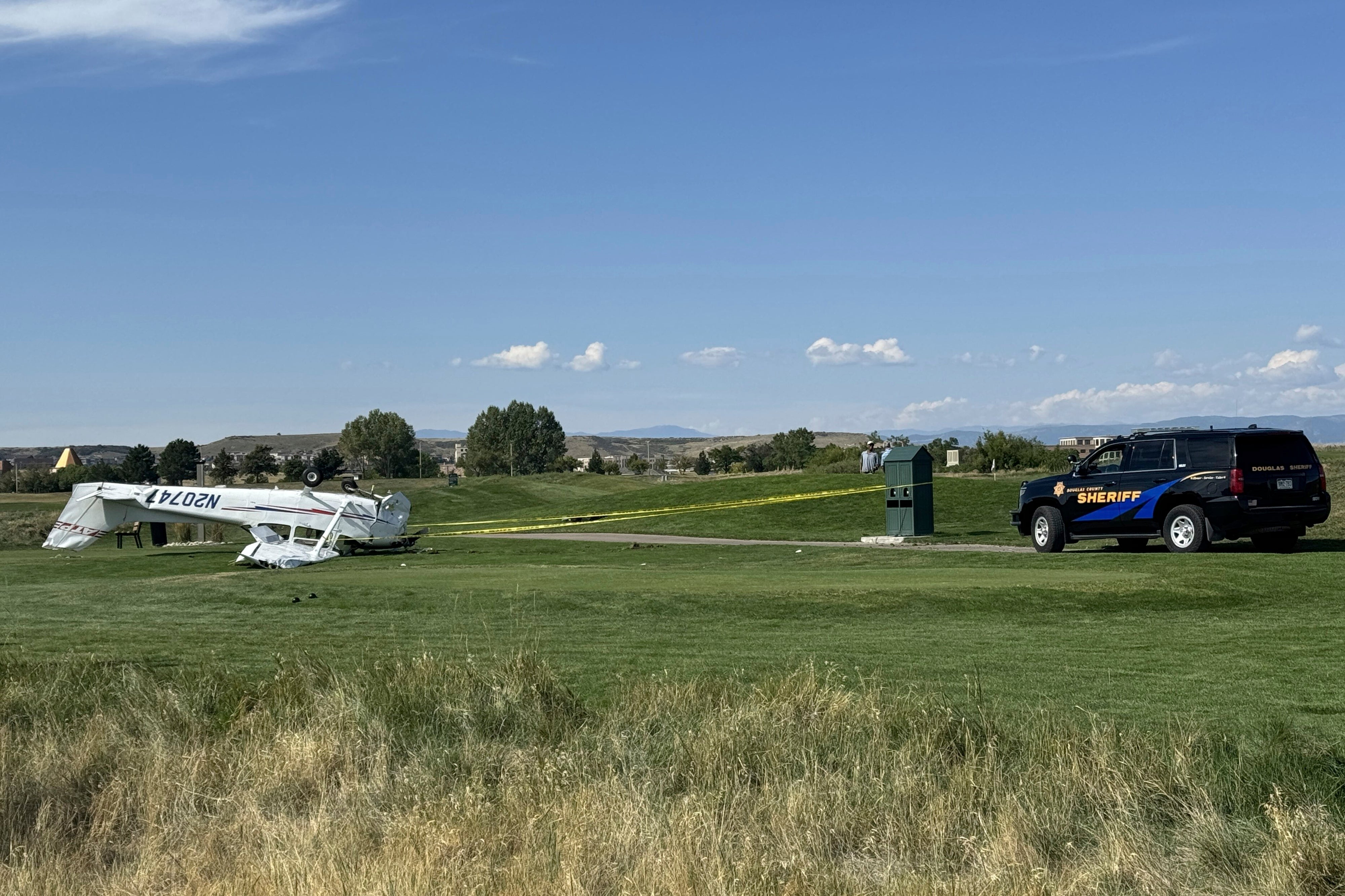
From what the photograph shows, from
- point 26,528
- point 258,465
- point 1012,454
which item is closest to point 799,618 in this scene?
point 26,528

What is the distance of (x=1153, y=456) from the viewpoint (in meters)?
22.1

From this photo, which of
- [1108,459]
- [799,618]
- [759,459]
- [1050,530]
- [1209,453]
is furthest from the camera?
[759,459]

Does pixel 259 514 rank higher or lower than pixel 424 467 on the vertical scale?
lower

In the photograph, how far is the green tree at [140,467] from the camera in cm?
9462

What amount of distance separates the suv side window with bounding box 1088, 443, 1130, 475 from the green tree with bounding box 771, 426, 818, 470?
83.9m

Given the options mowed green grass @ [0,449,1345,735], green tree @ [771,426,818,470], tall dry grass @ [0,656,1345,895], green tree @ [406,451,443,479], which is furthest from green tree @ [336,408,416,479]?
tall dry grass @ [0,656,1345,895]

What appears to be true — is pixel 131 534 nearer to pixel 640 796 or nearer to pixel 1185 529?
pixel 1185 529

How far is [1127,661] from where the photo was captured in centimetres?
1094

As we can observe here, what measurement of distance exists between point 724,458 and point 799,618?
104964 mm

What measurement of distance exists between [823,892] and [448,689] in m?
4.10

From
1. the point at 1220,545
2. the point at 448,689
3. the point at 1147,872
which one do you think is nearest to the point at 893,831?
the point at 1147,872

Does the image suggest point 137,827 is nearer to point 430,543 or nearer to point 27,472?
point 430,543

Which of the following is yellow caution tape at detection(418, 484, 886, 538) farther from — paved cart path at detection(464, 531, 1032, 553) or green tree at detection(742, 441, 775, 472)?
green tree at detection(742, 441, 775, 472)

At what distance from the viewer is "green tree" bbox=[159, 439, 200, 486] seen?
341ft
